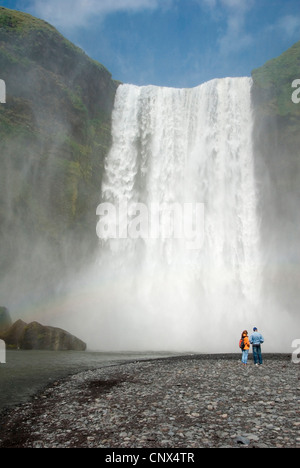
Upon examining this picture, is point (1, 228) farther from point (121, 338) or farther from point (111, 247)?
point (121, 338)

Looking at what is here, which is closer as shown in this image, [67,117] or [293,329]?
[293,329]

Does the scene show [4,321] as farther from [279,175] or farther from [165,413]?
[279,175]

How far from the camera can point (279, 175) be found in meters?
43.7

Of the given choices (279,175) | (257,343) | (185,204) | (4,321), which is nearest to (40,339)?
(4,321)

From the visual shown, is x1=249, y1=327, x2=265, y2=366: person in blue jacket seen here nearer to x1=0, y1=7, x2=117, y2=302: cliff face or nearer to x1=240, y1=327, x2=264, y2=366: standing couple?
x1=240, y1=327, x2=264, y2=366: standing couple

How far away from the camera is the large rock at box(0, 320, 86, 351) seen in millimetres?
26984

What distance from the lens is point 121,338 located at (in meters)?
35.3

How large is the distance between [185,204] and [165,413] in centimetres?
3784

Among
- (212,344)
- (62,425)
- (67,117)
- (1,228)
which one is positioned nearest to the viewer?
→ (62,425)

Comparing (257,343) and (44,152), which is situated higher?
(44,152)

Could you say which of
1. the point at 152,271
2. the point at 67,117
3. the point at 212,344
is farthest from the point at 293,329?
the point at 67,117

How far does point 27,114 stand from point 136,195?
17.1m

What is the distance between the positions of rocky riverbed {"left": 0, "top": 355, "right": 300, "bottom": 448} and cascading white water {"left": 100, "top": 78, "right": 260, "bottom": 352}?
2250 centimetres

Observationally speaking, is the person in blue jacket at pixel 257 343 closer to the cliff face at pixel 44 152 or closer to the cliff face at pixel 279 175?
the cliff face at pixel 279 175
